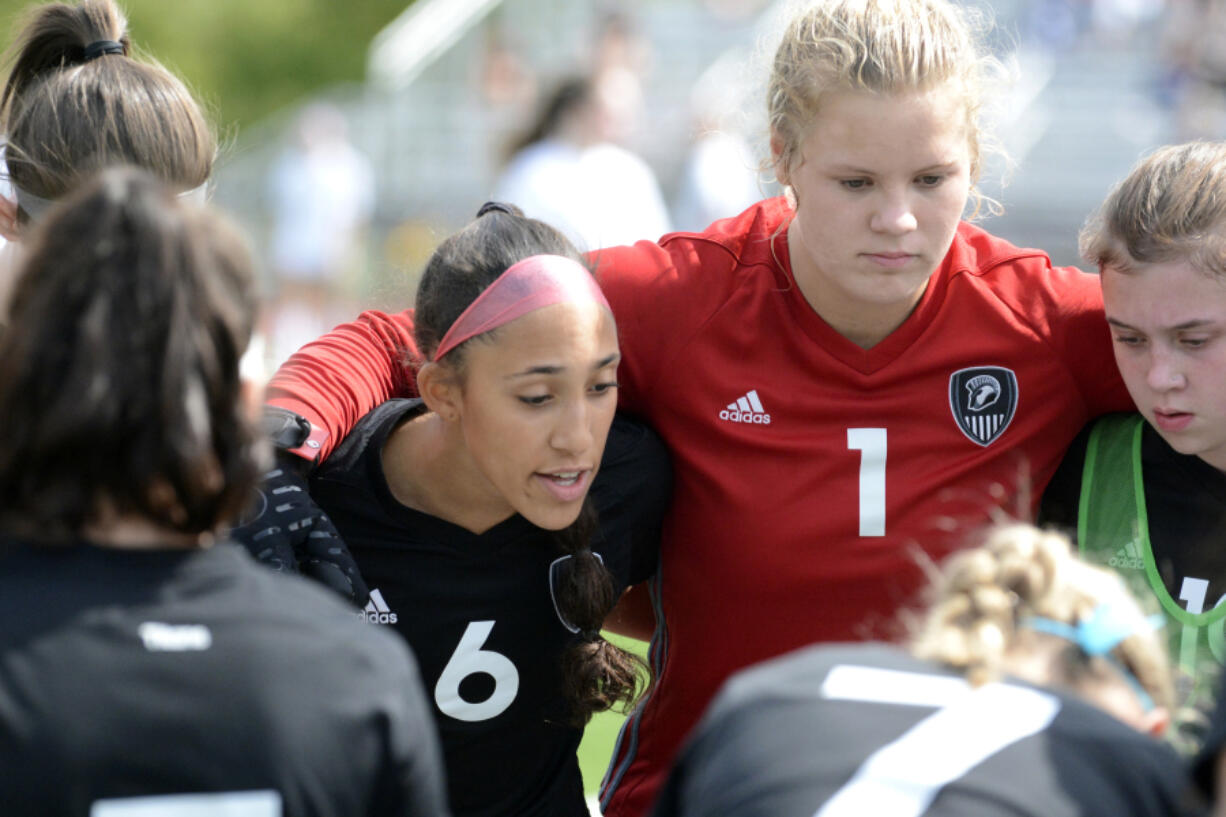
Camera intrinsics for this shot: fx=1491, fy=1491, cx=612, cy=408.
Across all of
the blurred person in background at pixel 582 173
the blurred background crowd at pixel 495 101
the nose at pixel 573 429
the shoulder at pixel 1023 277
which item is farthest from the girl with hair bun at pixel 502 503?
the blurred background crowd at pixel 495 101

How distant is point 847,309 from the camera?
291 cm

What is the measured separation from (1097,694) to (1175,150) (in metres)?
1.38

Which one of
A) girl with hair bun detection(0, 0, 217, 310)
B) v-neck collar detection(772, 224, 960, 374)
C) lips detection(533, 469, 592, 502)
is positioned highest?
girl with hair bun detection(0, 0, 217, 310)

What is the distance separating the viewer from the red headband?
2758mm

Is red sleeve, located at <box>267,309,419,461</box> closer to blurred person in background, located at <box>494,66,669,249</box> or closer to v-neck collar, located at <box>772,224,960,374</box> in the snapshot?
v-neck collar, located at <box>772,224,960,374</box>

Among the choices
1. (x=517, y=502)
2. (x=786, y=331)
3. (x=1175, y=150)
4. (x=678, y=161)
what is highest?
(x=678, y=161)

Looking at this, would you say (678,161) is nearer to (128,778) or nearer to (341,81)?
(341,81)

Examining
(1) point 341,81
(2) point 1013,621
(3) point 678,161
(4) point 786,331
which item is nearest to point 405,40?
(1) point 341,81

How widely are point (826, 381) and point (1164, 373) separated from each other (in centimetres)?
63

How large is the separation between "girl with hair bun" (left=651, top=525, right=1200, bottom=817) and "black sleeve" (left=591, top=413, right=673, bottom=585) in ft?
3.44

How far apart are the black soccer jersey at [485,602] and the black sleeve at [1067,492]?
Result: 0.77 m

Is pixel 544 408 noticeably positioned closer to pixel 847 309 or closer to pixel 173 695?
pixel 847 309

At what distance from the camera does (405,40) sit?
17.9 metres

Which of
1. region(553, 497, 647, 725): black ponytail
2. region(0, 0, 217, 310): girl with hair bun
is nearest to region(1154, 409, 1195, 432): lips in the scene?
region(553, 497, 647, 725): black ponytail
